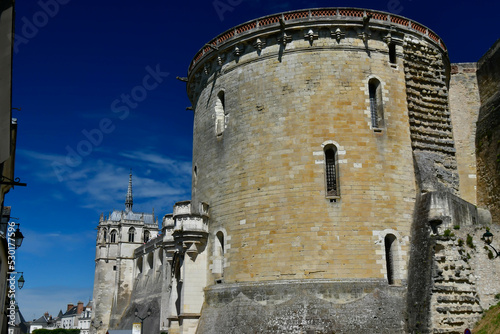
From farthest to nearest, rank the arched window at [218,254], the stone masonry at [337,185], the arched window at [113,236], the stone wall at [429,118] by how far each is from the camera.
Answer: the arched window at [113,236] → the arched window at [218,254] → the stone wall at [429,118] → the stone masonry at [337,185]

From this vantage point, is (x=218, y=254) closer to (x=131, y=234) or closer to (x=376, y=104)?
(x=376, y=104)

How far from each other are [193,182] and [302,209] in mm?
7300

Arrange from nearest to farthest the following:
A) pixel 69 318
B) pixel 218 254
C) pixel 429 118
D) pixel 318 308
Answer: pixel 318 308
pixel 429 118
pixel 218 254
pixel 69 318

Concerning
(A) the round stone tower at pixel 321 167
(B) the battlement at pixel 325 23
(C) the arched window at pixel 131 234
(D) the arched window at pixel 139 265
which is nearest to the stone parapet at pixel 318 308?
(A) the round stone tower at pixel 321 167

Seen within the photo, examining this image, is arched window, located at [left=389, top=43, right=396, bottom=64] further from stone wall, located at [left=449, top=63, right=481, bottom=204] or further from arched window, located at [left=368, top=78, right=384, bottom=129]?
stone wall, located at [left=449, top=63, right=481, bottom=204]

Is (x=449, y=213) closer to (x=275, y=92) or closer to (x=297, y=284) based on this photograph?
(x=297, y=284)

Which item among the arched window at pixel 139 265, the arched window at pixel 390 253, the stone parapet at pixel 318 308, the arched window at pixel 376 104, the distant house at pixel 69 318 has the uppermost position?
the arched window at pixel 376 104

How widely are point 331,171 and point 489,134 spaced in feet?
25.9

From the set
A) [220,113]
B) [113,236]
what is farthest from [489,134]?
[113,236]

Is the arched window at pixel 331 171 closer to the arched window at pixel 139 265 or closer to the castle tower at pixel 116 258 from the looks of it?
the arched window at pixel 139 265

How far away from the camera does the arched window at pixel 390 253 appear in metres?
17.5

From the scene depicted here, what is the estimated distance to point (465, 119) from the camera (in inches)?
882

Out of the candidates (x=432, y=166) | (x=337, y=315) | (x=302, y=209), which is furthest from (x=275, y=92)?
(x=337, y=315)

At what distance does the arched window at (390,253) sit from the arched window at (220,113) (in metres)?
8.06
